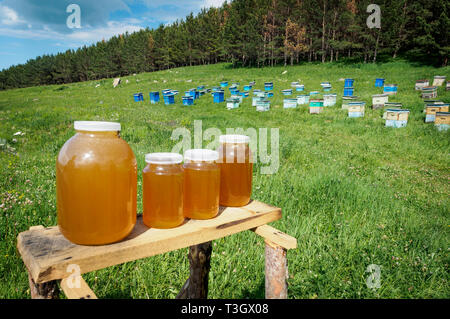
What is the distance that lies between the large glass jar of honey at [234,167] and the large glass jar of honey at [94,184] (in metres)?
0.66

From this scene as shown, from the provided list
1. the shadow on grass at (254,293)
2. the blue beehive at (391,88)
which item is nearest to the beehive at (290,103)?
the blue beehive at (391,88)

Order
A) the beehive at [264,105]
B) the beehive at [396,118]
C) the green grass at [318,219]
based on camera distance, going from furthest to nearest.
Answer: the beehive at [264,105] < the beehive at [396,118] < the green grass at [318,219]

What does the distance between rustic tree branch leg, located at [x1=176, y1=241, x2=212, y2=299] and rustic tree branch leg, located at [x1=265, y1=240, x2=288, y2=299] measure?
0.60 m

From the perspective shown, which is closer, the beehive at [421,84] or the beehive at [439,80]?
the beehive at [421,84]

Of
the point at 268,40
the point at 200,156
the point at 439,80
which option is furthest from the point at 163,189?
the point at 268,40

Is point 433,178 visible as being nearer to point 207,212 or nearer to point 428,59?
point 207,212

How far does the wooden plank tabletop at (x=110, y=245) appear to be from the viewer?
121 cm

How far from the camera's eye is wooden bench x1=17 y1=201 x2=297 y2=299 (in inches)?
47.2

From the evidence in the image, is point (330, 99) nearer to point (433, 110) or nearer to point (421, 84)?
point (433, 110)

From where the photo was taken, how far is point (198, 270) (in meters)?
2.22

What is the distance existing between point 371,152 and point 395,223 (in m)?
4.63

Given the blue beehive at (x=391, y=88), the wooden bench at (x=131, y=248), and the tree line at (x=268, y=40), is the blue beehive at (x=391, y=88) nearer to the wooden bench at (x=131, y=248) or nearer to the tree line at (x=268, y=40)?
the tree line at (x=268, y=40)

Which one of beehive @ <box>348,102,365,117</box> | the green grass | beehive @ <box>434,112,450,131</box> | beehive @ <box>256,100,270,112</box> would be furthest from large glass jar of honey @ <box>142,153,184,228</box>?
beehive @ <box>256,100,270,112</box>

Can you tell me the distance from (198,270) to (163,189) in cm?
105
